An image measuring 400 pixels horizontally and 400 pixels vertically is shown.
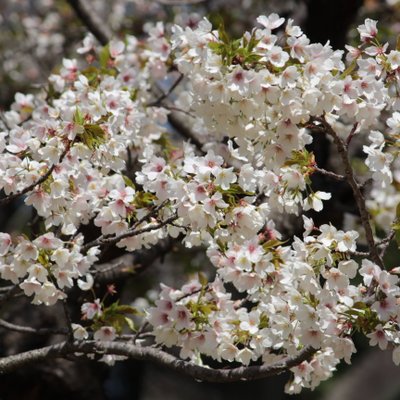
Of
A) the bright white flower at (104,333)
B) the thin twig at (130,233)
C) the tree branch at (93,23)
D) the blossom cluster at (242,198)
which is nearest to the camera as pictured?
the blossom cluster at (242,198)

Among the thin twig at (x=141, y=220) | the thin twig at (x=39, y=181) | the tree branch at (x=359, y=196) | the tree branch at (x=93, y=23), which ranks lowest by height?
the tree branch at (x=93, y=23)

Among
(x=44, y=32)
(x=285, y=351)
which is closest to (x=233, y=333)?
(x=285, y=351)

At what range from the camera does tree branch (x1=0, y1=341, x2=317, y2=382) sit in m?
2.11

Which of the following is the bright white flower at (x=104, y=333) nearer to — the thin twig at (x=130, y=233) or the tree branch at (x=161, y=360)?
the tree branch at (x=161, y=360)

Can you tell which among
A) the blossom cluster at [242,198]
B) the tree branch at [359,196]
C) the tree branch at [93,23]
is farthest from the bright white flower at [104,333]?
the tree branch at [93,23]

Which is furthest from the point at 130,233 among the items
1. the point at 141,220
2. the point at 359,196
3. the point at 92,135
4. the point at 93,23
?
the point at 93,23

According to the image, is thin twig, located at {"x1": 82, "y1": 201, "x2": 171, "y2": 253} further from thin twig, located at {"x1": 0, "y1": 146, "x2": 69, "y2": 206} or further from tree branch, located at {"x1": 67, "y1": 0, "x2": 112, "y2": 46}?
tree branch, located at {"x1": 67, "y1": 0, "x2": 112, "y2": 46}

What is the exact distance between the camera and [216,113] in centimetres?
234

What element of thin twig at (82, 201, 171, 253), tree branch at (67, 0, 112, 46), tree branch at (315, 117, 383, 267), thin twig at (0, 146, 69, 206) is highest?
thin twig at (0, 146, 69, 206)

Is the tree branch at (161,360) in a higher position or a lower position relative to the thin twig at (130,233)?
lower

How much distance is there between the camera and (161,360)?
226cm

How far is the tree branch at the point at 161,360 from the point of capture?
211cm

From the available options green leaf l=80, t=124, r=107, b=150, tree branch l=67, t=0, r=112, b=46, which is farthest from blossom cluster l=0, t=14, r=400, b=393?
tree branch l=67, t=0, r=112, b=46

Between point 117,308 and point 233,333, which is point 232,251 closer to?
point 233,333
